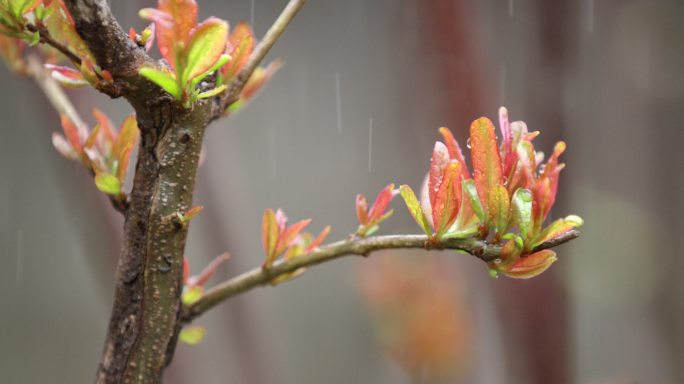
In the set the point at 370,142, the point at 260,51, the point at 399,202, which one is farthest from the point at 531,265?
the point at 370,142

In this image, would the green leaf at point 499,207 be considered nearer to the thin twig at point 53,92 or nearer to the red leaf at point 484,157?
the red leaf at point 484,157

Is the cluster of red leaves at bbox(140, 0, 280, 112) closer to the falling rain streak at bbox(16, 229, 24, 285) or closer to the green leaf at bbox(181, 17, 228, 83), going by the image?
the green leaf at bbox(181, 17, 228, 83)

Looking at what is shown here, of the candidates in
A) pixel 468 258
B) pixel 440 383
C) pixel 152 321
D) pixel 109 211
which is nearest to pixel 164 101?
pixel 152 321

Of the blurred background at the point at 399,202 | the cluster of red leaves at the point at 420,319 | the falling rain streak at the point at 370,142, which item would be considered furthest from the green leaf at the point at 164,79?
the falling rain streak at the point at 370,142

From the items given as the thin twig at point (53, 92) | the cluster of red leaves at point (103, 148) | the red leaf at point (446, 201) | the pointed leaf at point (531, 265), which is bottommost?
the pointed leaf at point (531, 265)

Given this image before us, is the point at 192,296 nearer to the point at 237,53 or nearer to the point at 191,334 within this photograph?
the point at 191,334

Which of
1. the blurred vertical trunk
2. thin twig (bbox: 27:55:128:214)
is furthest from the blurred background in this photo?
thin twig (bbox: 27:55:128:214)

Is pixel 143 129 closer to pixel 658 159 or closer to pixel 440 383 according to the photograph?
pixel 440 383
